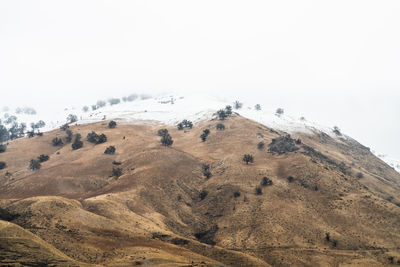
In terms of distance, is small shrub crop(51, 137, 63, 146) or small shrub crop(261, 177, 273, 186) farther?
small shrub crop(51, 137, 63, 146)

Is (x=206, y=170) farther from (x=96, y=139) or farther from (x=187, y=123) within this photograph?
(x=187, y=123)

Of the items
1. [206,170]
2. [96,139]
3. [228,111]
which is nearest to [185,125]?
[228,111]

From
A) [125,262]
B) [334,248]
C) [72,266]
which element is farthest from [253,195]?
[72,266]

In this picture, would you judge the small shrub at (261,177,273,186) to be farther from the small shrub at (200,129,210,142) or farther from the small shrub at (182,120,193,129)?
the small shrub at (182,120,193,129)

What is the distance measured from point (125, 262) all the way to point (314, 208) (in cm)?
3901

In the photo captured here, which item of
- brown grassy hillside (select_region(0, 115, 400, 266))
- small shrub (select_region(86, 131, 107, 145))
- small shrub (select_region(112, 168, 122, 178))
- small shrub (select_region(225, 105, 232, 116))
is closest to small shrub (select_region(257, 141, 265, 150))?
brown grassy hillside (select_region(0, 115, 400, 266))

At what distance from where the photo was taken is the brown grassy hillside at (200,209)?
30.8 meters

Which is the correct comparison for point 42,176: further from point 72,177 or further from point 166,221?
point 166,221

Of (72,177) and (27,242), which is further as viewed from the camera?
(72,177)

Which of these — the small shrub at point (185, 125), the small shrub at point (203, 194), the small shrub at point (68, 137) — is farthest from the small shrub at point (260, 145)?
the small shrub at point (68, 137)

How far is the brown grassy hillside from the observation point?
30.8 metres

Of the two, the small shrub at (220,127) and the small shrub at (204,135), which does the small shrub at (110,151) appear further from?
the small shrub at (220,127)

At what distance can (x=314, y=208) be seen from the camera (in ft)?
161

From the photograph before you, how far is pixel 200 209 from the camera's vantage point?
52.1 m
